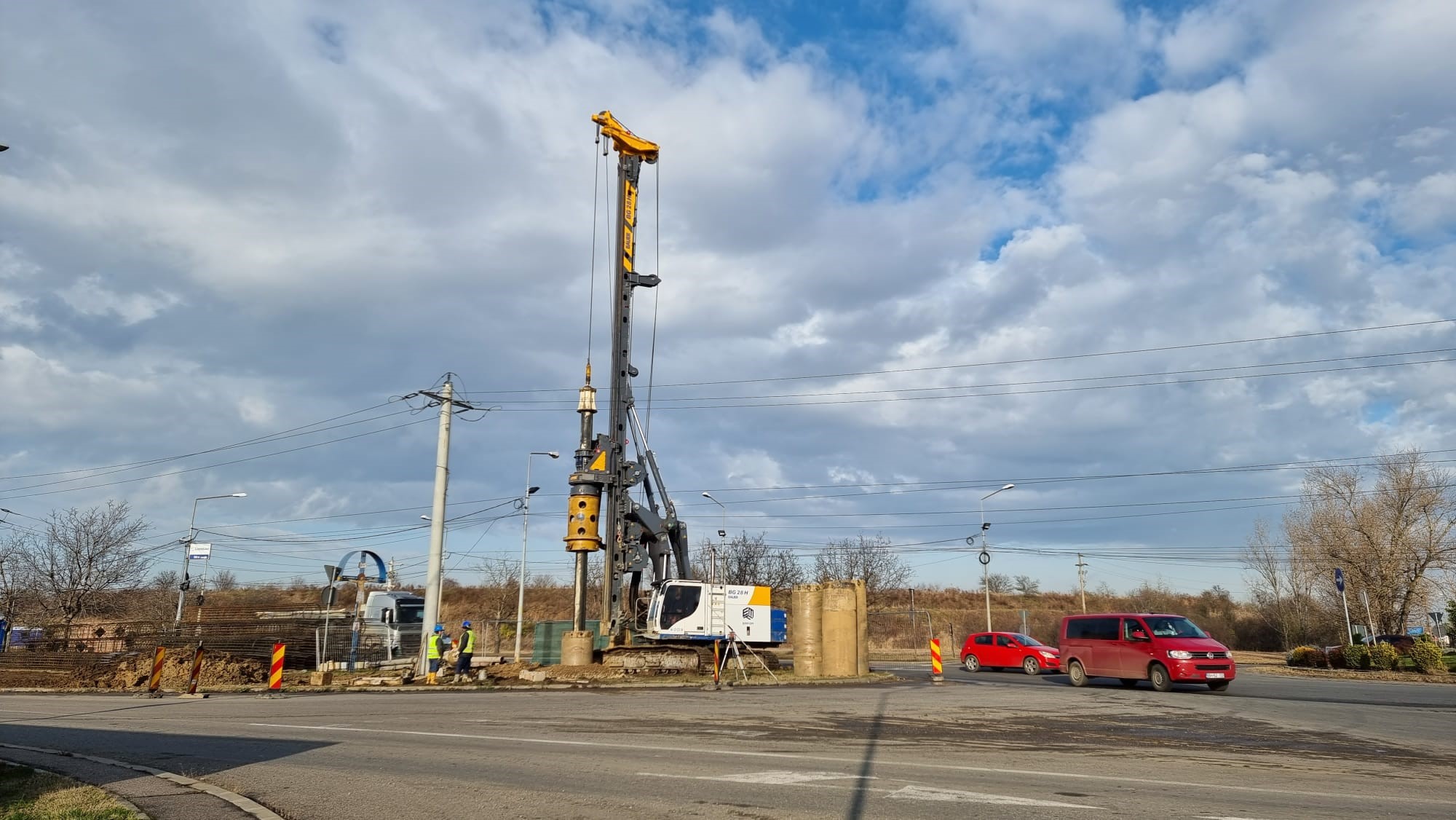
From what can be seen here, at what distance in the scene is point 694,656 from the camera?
25.8 m

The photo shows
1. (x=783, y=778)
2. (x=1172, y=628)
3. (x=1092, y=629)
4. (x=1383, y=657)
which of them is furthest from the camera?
(x=1383, y=657)

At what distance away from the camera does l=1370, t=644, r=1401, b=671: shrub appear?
29000 millimetres

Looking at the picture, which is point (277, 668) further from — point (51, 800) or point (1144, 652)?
point (1144, 652)

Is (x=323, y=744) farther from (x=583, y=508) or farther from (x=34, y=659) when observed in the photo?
(x=34, y=659)

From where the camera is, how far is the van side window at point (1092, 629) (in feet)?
72.3

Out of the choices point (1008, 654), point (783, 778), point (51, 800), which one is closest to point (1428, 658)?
point (1008, 654)

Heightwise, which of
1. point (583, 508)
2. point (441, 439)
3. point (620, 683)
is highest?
point (441, 439)

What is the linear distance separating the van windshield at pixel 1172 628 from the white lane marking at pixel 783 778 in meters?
15.0

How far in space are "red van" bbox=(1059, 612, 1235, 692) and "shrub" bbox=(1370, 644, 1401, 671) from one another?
40.6ft

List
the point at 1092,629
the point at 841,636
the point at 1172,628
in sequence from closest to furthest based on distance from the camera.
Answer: the point at 1172,628 → the point at 1092,629 → the point at 841,636

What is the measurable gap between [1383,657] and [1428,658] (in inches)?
115

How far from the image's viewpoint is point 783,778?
866 cm

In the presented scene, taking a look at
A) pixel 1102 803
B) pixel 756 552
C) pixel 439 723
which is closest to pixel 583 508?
pixel 439 723

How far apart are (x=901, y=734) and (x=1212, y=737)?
408 cm
